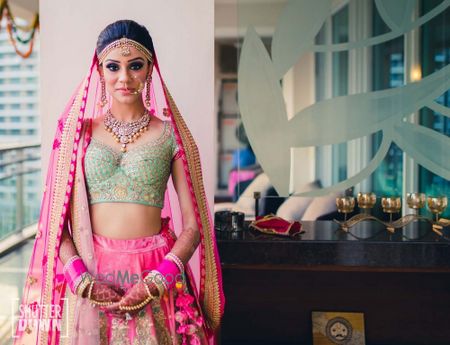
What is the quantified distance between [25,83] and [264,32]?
16.4 feet

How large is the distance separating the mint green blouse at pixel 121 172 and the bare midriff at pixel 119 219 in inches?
0.7

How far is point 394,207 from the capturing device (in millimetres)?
2914

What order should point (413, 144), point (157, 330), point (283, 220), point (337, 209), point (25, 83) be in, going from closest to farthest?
point (157, 330) → point (283, 220) → point (413, 144) → point (337, 209) → point (25, 83)

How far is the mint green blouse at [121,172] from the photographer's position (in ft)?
6.07

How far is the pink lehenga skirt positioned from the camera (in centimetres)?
183

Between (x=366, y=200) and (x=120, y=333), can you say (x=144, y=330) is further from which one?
(x=366, y=200)

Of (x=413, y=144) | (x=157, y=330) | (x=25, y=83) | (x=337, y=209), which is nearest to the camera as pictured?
(x=157, y=330)

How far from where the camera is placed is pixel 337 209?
3.16m

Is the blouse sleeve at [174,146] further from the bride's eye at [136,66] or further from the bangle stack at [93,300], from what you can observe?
the bangle stack at [93,300]

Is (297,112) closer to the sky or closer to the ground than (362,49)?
closer to the ground

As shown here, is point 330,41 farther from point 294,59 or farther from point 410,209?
point 410,209

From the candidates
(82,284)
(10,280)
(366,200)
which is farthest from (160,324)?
(10,280)

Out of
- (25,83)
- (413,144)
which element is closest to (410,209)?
(413,144)

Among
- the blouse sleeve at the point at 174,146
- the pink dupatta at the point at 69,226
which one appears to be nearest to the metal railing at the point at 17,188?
the pink dupatta at the point at 69,226
